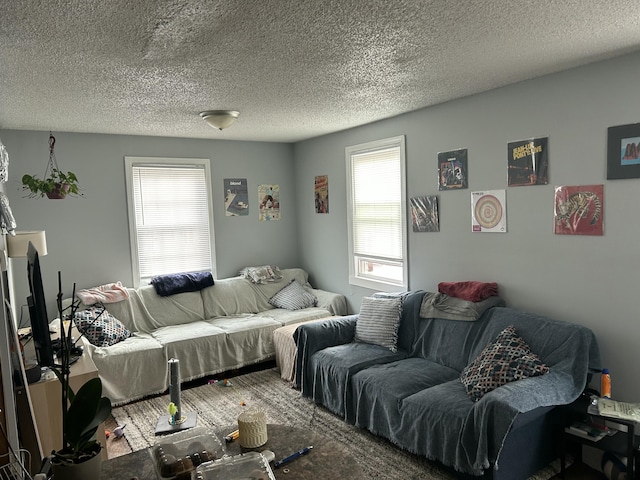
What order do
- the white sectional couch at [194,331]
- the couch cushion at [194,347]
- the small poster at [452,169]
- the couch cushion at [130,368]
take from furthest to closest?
the couch cushion at [194,347] < the white sectional couch at [194,331] < the couch cushion at [130,368] < the small poster at [452,169]

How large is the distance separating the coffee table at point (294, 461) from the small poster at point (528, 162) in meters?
2.45

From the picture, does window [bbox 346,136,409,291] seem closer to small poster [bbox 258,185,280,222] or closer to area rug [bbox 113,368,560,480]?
small poster [bbox 258,185,280,222]

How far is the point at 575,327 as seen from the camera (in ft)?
9.41

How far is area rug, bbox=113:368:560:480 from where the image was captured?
2.88 metres

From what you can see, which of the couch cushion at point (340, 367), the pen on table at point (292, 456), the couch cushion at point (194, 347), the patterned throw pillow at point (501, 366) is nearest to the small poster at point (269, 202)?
the couch cushion at point (194, 347)

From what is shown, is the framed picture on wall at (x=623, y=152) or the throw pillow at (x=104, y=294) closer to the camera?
the framed picture on wall at (x=623, y=152)

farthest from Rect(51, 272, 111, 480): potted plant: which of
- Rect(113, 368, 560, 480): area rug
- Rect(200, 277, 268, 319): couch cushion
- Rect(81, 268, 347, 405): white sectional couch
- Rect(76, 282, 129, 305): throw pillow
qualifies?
Rect(200, 277, 268, 319): couch cushion

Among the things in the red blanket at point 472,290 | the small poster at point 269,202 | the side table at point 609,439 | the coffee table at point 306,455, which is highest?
the small poster at point 269,202

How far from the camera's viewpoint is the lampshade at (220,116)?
379 cm

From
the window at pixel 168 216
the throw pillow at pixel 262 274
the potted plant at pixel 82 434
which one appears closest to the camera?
the potted plant at pixel 82 434

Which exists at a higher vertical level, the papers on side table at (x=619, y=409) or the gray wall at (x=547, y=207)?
the gray wall at (x=547, y=207)

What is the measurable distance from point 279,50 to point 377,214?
2583 mm

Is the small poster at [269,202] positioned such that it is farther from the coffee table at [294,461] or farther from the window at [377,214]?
the coffee table at [294,461]

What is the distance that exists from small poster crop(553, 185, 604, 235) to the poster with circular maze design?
0.41 meters
